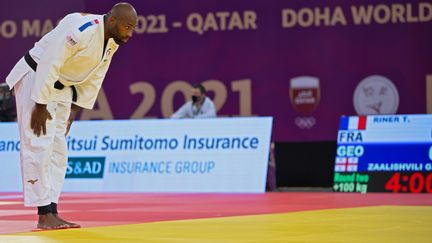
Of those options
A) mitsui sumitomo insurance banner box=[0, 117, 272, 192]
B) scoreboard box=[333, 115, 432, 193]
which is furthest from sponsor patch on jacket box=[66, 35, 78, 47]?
scoreboard box=[333, 115, 432, 193]

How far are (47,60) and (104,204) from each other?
3.95 meters

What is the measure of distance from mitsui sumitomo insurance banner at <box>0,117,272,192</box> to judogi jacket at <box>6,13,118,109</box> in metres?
6.30

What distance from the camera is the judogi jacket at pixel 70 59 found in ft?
18.4

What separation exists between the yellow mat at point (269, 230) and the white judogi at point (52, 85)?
1.46 feet

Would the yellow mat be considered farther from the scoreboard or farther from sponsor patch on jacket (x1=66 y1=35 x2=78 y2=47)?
the scoreboard

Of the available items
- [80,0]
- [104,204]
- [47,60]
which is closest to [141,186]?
[104,204]

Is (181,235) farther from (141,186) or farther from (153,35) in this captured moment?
(153,35)

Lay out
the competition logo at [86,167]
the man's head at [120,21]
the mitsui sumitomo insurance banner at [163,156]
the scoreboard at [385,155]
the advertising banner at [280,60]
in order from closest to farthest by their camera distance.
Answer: the man's head at [120,21], the scoreboard at [385,155], the mitsui sumitomo insurance banner at [163,156], the competition logo at [86,167], the advertising banner at [280,60]

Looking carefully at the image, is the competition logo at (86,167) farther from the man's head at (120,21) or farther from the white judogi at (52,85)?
the man's head at (120,21)

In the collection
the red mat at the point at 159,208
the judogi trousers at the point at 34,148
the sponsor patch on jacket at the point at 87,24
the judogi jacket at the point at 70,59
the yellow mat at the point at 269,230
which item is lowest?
the red mat at the point at 159,208

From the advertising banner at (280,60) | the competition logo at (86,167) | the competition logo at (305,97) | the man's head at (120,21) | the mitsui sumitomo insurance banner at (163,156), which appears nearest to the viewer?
the man's head at (120,21)

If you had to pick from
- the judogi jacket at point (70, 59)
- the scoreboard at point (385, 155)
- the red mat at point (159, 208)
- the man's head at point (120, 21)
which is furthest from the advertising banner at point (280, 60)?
the man's head at point (120, 21)

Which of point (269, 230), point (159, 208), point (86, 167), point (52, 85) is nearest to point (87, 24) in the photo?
point (52, 85)

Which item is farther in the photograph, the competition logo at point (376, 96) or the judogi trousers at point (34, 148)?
the competition logo at point (376, 96)
